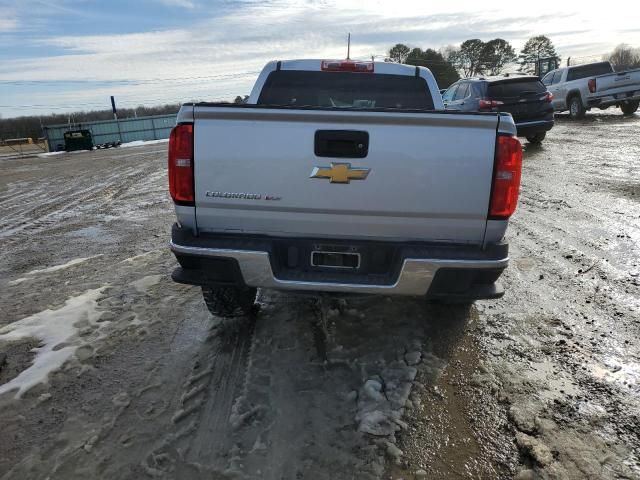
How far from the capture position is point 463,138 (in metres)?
2.70

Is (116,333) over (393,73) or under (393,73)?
under

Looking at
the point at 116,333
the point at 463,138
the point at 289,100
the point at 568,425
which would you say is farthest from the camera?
the point at 289,100

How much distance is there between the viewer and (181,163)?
2.83 meters

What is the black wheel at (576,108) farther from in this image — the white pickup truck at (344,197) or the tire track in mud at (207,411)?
the tire track in mud at (207,411)

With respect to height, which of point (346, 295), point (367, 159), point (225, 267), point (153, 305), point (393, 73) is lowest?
point (153, 305)

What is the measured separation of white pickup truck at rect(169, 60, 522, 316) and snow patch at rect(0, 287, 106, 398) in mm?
1135

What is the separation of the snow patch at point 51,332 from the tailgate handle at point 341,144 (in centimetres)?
229

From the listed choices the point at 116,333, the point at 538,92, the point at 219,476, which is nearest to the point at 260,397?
the point at 219,476

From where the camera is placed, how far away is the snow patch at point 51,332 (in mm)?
3051

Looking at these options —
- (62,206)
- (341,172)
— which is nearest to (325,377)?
(341,172)

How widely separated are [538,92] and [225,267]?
11344 millimetres

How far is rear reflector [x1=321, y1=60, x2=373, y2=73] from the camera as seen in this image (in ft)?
14.3

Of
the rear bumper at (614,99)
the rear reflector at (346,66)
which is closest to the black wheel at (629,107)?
the rear bumper at (614,99)

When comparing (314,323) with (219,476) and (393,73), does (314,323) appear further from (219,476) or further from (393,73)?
(393,73)
